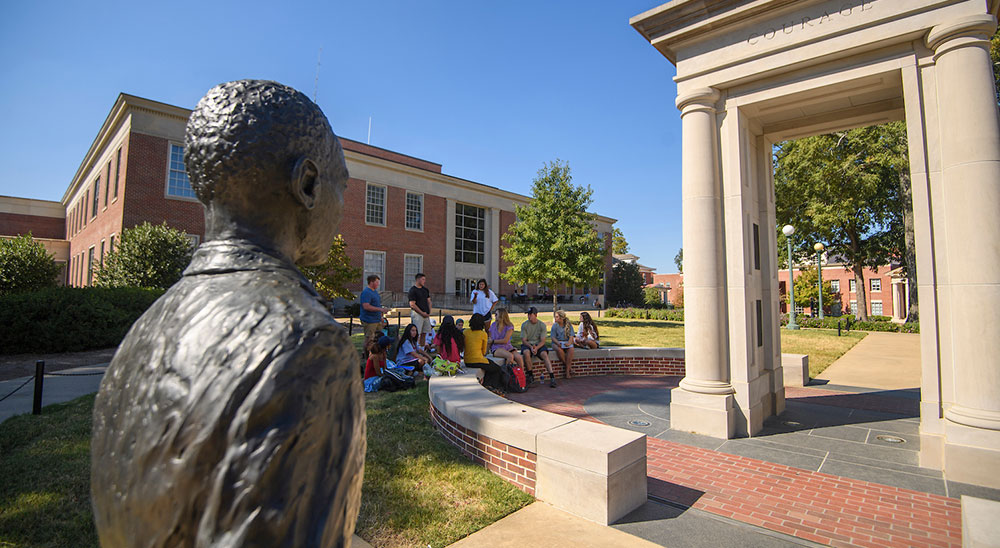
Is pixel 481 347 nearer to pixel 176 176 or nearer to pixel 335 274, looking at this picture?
pixel 335 274

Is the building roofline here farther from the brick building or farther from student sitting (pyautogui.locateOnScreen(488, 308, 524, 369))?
student sitting (pyautogui.locateOnScreen(488, 308, 524, 369))

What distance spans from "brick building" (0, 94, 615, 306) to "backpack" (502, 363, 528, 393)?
1435 cm

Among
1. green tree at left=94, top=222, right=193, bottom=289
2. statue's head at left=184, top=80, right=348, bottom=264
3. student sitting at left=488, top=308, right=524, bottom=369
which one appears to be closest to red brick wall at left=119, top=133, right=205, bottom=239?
green tree at left=94, top=222, right=193, bottom=289

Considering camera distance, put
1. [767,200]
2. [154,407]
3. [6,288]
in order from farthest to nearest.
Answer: [6,288]
[767,200]
[154,407]

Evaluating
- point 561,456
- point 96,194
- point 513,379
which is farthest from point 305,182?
point 96,194

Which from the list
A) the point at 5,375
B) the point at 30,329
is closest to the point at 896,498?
the point at 5,375

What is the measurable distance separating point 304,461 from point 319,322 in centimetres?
27

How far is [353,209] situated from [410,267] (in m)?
6.56

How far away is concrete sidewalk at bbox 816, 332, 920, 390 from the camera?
10.0 m

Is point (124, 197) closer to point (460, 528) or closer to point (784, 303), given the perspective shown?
point (460, 528)

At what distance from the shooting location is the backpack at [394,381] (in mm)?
7688

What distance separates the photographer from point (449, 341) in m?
8.84

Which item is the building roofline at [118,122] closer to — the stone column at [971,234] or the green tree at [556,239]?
the green tree at [556,239]

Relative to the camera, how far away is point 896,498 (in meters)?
4.25
